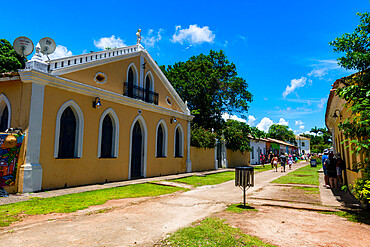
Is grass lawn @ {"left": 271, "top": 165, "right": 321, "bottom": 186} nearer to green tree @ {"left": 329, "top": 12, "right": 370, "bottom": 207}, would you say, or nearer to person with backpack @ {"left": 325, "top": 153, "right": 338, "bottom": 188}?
person with backpack @ {"left": 325, "top": 153, "right": 338, "bottom": 188}

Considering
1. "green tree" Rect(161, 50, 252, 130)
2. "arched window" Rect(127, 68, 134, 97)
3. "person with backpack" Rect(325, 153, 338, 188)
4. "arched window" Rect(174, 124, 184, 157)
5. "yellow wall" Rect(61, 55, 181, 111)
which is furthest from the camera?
"green tree" Rect(161, 50, 252, 130)

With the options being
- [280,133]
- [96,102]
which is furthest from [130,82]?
[280,133]

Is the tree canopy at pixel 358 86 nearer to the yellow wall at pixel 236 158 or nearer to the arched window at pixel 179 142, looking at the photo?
the arched window at pixel 179 142

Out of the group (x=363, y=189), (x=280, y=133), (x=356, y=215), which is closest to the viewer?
(x=363, y=189)

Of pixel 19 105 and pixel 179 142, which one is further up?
pixel 19 105

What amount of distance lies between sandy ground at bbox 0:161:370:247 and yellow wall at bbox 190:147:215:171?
12.0 meters

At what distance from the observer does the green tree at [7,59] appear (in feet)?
64.7

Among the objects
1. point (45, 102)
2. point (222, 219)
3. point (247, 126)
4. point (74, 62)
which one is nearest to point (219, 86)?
point (247, 126)

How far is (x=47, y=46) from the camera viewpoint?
10086 millimetres

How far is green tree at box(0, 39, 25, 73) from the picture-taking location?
19.7m

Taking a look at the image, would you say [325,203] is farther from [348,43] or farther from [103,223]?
[103,223]

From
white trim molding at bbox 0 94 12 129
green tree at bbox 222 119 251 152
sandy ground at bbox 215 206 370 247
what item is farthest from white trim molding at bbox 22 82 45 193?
green tree at bbox 222 119 251 152

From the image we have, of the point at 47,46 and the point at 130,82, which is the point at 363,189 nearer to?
the point at 47,46

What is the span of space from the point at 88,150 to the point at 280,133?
67172 mm
